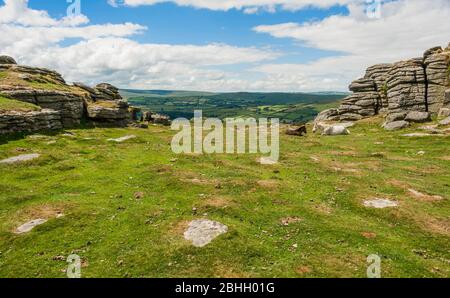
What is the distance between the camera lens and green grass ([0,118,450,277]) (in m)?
20.6

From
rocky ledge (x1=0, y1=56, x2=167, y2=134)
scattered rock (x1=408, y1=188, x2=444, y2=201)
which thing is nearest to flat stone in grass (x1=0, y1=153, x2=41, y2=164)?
rocky ledge (x1=0, y1=56, x2=167, y2=134)

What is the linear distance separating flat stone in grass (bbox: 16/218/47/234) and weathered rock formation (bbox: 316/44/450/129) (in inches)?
2952

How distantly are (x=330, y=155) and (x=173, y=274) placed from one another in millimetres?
39109

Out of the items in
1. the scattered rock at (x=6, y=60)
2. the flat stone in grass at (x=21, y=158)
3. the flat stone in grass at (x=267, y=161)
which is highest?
the scattered rock at (x=6, y=60)

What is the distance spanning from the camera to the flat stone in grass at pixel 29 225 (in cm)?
2442

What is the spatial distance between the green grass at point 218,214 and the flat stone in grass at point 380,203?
80 cm

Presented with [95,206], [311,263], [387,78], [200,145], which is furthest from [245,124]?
[311,263]

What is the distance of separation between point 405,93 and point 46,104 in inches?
3361

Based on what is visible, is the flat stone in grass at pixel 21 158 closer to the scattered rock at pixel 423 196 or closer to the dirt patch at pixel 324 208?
the dirt patch at pixel 324 208

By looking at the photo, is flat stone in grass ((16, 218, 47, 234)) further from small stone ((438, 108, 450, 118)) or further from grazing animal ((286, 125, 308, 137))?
small stone ((438, 108, 450, 118))

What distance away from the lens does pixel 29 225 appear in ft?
82.5

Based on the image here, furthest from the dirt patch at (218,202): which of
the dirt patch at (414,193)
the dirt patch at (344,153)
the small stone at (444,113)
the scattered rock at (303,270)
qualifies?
the small stone at (444,113)

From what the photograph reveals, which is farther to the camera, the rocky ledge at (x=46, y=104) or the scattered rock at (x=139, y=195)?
the rocky ledge at (x=46, y=104)

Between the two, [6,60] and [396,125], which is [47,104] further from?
[396,125]
